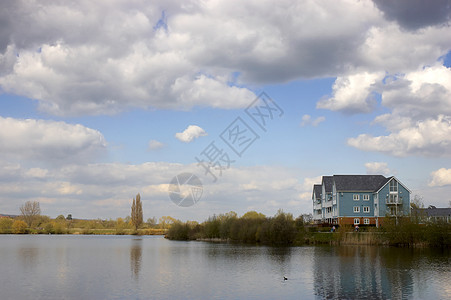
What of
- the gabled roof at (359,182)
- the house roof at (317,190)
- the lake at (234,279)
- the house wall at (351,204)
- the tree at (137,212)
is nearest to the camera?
the lake at (234,279)

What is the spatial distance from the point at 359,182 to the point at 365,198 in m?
3.68

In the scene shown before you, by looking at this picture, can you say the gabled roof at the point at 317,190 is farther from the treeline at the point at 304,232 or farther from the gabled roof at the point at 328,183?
the treeline at the point at 304,232

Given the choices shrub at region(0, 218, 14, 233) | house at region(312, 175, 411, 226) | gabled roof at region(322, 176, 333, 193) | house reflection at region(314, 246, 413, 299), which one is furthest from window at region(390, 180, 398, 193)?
shrub at region(0, 218, 14, 233)

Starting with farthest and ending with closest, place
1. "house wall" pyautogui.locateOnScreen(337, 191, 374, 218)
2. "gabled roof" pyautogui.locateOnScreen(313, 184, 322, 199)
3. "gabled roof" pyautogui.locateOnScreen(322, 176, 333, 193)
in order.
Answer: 1. "gabled roof" pyautogui.locateOnScreen(313, 184, 322, 199)
2. "gabled roof" pyautogui.locateOnScreen(322, 176, 333, 193)
3. "house wall" pyautogui.locateOnScreen(337, 191, 374, 218)

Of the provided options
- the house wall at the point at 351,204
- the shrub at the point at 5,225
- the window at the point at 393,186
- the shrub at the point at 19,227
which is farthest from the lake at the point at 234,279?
the shrub at the point at 5,225

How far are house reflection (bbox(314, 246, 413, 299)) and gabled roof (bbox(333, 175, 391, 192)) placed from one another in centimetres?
4783

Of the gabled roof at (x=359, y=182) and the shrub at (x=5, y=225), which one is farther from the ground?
the gabled roof at (x=359, y=182)

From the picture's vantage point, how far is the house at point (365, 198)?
295 feet

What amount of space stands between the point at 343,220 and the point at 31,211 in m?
131

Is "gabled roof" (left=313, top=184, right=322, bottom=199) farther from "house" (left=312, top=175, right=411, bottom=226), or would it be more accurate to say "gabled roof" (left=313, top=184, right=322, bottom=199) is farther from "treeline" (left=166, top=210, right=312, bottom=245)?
"treeline" (left=166, top=210, right=312, bottom=245)

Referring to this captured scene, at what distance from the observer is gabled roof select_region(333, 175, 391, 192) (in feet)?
302

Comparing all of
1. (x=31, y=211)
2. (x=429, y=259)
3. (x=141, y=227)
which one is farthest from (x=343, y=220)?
(x=31, y=211)

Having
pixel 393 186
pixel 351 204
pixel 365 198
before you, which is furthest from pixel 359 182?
pixel 393 186

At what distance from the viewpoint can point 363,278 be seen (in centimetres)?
3175
